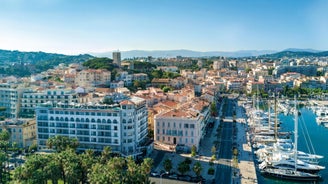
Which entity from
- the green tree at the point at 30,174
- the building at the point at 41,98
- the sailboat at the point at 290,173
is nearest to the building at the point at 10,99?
the building at the point at 41,98

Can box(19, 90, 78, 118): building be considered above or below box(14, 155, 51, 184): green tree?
above

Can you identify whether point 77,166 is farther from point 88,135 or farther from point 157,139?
point 157,139

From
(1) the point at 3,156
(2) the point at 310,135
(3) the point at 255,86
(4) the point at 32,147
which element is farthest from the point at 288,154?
(3) the point at 255,86

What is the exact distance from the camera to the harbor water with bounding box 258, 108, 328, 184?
51281 millimetres

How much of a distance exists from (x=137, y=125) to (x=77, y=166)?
19232 millimetres

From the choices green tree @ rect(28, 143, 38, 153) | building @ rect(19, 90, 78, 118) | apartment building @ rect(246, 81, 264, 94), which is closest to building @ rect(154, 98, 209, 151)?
green tree @ rect(28, 143, 38, 153)

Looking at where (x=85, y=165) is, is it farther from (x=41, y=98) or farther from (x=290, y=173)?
(x=41, y=98)

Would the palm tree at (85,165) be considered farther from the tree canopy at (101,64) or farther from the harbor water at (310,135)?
the tree canopy at (101,64)

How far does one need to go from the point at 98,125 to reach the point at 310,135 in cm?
5222

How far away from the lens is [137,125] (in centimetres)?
5725

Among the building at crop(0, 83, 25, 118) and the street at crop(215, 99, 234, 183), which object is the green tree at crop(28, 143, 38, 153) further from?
the street at crop(215, 99, 234, 183)

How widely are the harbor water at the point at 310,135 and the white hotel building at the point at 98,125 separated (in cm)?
2234

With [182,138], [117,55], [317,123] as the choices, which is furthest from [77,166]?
[117,55]

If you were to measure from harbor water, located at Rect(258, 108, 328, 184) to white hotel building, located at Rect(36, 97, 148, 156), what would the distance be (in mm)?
22338
